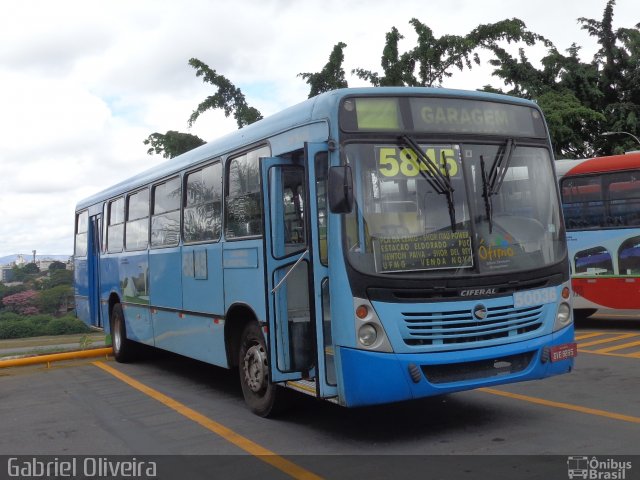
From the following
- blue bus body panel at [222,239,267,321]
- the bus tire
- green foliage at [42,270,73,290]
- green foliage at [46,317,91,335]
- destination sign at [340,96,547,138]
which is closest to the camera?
destination sign at [340,96,547,138]

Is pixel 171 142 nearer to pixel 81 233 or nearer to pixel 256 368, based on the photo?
pixel 81 233

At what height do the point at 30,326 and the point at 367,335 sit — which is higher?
the point at 367,335

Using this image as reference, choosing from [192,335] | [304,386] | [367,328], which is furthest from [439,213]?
[192,335]

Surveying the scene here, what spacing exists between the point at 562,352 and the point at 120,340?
7.80 meters

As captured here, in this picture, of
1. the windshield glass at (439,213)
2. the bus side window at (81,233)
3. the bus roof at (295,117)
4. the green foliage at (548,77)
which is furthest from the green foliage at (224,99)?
the windshield glass at (439,213)

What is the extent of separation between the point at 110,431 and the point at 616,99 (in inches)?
1205

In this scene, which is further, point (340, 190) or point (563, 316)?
point (563, 316)

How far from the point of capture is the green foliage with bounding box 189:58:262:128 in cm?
2661

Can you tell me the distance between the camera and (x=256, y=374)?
23.7 ft

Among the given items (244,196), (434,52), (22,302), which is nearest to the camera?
(244,196)

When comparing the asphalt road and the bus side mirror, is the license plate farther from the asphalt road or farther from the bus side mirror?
the bus side mirror
